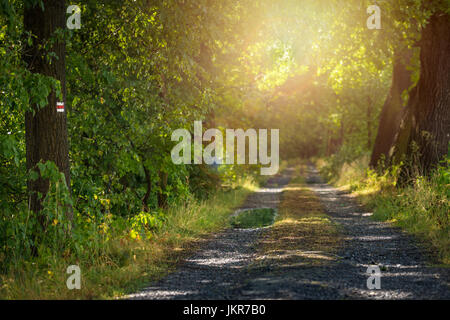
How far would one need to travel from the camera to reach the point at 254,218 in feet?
46.9

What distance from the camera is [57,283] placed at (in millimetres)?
6199

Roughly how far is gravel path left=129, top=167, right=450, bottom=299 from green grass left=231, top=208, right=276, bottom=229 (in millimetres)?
2533

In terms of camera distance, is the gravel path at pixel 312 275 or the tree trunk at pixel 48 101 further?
the tree trunk at pixel 48 101

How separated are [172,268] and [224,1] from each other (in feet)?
17.5

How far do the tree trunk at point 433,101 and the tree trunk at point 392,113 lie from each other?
587 cm

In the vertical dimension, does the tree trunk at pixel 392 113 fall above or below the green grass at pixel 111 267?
above

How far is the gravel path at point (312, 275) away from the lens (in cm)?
574

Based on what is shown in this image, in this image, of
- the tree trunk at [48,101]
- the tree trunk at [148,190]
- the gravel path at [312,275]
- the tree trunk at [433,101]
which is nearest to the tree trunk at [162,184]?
the tree trunk at [148,190]

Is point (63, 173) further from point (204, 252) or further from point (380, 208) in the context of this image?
point (380, 208)

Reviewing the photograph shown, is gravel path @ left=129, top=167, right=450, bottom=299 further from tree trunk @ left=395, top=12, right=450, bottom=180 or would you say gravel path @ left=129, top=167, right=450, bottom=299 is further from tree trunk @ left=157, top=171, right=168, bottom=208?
tree trunk @ left=395, top=12, right=450, bottom=180

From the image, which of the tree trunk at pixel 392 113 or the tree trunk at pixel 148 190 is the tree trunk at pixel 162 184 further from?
the tree trunk at pixel 392 113

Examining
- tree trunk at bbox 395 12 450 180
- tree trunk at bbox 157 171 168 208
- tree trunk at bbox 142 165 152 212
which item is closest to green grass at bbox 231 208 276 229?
tree trunk at bbox 157 171 168 208

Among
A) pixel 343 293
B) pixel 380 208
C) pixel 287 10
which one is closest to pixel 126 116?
pixel 343 293

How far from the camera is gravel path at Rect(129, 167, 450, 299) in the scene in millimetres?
5738
